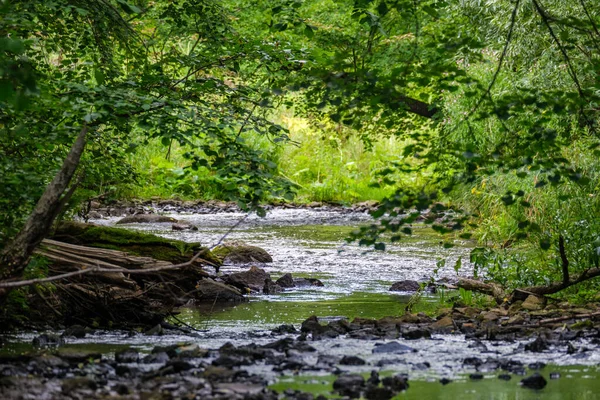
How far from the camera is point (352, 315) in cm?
831

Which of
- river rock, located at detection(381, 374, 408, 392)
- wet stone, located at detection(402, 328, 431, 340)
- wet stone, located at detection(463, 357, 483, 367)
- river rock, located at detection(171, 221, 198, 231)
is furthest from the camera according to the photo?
river rock, located at detection(171, 221, 198, 231)

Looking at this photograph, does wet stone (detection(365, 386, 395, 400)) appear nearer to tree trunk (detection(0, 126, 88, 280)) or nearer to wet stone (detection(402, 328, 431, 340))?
wet stone (detection(402, 328, 431, 340))

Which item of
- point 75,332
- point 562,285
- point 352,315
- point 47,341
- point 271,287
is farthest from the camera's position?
point 271,287

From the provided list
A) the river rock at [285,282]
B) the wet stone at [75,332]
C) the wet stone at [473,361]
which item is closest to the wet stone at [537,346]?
the wet stone at [473,361]

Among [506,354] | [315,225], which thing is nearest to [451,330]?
[506,354]

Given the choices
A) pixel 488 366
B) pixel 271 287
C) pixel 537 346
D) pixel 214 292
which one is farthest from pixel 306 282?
pixel 488 366

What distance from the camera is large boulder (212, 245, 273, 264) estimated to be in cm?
1253

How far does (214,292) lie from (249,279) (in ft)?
3.12

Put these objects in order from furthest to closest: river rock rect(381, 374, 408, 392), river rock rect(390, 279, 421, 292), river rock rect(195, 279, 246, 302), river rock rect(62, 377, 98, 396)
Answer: river rock rect(390, 279, 421, 292) → river rock rect(195, 279, 246, 302) → river rock rect(381, 374, 408, 392) → river rock rect(62, 377, 98, 396)

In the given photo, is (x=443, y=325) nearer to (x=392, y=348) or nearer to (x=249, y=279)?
(x=392, y=348)

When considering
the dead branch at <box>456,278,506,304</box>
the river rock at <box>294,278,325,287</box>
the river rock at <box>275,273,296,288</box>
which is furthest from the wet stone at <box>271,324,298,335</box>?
the river rock at <box>294,278,325,287</box>

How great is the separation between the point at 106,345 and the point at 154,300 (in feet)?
6.86

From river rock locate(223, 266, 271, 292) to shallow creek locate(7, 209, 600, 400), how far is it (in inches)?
17.6

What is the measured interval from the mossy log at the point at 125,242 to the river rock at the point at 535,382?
4.92 metres
